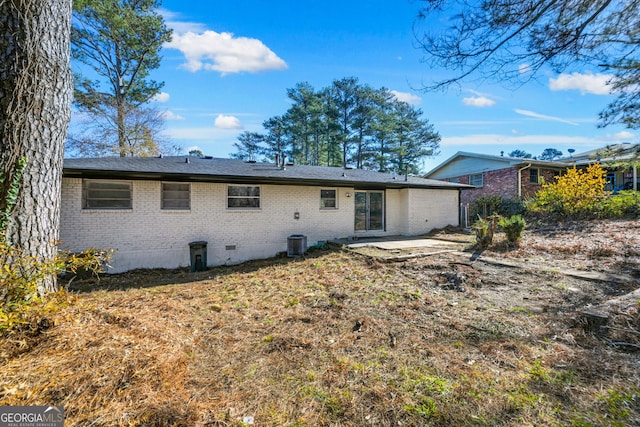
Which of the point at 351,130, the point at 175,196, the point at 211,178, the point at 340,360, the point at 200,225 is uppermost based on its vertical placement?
the point at 351,130

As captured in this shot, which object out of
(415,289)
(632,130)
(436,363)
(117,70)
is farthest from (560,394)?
(117,70)

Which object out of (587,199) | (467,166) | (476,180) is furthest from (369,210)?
(467,166)

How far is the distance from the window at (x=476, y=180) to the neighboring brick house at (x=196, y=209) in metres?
9.39

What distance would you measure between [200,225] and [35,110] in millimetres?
6336

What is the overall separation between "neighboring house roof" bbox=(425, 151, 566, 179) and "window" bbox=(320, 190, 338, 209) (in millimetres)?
12131

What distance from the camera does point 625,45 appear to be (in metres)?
4.42

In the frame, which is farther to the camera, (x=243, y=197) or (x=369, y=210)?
(x=369, y=210)

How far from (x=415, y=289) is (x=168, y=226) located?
23.6ft

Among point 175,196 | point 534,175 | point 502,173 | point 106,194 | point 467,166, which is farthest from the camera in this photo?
point 467,166

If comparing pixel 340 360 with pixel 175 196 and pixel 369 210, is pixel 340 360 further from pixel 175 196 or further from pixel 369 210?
pixel 369 210

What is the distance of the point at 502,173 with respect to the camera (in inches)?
675

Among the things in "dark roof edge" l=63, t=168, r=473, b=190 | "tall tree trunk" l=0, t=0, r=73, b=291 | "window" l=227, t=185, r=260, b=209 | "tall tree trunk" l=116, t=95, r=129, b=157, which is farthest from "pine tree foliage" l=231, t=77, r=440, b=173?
"tall tree trunk" l=0, t=0, r=73, b=291

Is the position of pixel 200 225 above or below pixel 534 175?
below

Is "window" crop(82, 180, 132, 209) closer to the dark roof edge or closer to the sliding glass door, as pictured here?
the dark roof edge
